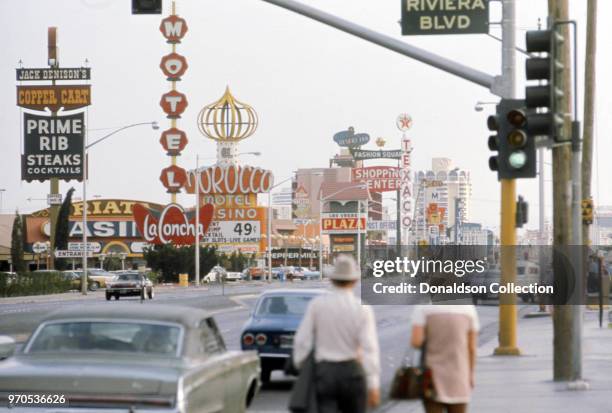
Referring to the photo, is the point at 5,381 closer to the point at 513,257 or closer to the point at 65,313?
the point at 65,313

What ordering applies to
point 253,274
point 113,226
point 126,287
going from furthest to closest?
point 113,226
point 253,274
point 126,287

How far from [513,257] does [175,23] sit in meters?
80.0

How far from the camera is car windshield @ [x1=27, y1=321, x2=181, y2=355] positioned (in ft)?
36.1

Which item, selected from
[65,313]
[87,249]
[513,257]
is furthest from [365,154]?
[65,313]

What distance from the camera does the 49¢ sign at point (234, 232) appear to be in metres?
110

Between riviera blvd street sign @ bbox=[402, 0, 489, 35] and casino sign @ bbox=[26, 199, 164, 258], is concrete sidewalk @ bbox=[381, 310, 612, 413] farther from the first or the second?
casino sign @ bbox=[26, 199, 164, 258]

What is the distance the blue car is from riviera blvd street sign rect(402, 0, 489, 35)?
15.5 feet

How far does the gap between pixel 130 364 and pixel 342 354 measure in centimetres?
209

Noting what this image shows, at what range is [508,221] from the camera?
21875mm

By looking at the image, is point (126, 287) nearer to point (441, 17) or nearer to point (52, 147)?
point (52, 147)

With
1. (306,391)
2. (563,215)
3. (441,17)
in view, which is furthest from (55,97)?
(306,391)

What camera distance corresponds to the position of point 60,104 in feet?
306

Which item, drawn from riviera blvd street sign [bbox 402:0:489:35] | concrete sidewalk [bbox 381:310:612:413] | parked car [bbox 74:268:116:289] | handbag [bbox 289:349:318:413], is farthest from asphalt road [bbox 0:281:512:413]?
parked car [bbox 74:268:116:289]

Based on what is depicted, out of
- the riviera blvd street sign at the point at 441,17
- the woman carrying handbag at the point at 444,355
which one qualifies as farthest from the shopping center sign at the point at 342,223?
the woman carrying handbag at the point at 444,355
